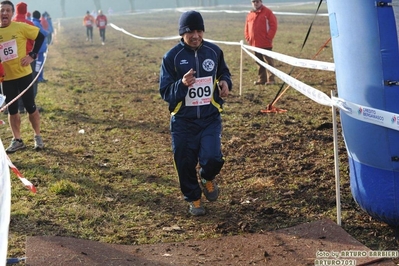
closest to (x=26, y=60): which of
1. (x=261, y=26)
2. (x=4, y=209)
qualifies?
(x=4, y=209)

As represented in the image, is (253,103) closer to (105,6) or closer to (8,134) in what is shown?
(8,134)

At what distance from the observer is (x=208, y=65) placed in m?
5.80

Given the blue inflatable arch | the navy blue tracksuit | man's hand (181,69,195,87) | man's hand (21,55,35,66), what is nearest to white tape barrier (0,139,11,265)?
man's hand (181,69,195,87)

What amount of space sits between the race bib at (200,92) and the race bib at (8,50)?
3.73 meters

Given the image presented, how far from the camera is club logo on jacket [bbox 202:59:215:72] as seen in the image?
5789mm

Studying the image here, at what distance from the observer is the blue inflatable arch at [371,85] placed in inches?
187

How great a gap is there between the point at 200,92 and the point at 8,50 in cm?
384

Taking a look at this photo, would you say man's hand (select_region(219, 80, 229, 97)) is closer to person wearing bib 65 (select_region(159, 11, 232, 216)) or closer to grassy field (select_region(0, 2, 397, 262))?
person wearing bib 65 (select_region(159, 11, 232, 216))

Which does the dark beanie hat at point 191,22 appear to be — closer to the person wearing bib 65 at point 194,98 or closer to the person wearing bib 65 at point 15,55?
the person wearing bib 65 at point 194,98

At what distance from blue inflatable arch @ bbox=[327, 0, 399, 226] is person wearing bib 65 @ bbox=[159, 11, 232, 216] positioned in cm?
117

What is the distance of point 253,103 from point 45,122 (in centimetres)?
378

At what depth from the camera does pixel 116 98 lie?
551 inches

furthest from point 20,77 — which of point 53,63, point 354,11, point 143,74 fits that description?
point 53,63

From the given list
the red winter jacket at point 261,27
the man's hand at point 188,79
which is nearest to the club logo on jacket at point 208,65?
the man's hand at point 188,79
